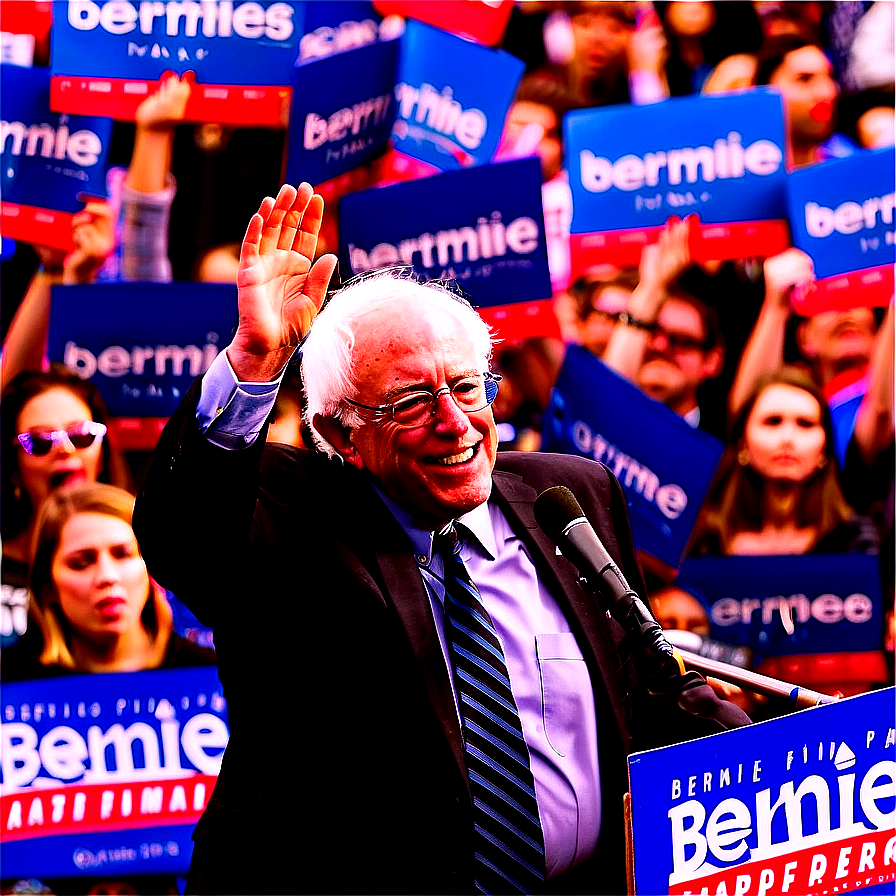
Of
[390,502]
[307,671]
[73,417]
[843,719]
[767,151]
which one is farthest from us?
[767,151]

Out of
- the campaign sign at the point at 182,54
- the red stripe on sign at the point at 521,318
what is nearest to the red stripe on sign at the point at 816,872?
the red stripe on sign at the point at 521,318

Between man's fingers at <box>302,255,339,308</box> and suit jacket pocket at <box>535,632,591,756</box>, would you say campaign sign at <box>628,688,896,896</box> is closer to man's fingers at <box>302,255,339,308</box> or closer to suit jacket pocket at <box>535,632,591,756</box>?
suit jacket pocket at <box>535,632,591,756</box>

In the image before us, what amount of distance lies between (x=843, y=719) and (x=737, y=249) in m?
2.44

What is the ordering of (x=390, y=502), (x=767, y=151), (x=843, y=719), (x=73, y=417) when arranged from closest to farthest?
(x=843, y=719)
(x=390, y=502)
(x=73, y=417)
(x=767, y=151)

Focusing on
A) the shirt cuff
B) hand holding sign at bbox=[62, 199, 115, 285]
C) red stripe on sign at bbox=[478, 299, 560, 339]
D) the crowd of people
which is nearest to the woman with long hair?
the crowd of people

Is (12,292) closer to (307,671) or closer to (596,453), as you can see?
(596,453)

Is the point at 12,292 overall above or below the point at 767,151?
below

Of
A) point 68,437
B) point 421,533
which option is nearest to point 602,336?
point 68,437

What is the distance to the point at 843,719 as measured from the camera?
1.38 meters

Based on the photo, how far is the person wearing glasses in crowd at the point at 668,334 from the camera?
3568 mm

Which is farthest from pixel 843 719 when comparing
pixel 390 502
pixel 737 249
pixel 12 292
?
pixel 12 292

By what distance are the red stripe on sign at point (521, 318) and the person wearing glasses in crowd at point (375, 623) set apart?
1740 millimetres

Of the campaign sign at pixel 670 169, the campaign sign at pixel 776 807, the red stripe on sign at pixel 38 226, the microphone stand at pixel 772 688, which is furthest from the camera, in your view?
the campaign sign at pixel 670 169

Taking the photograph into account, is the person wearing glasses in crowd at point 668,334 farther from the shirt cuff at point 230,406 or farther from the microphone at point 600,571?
the shirt cuff at point 230,406
